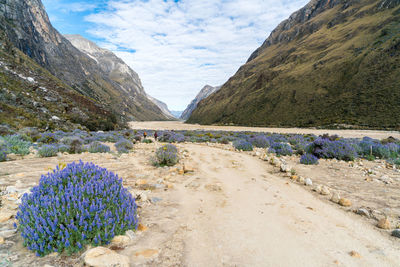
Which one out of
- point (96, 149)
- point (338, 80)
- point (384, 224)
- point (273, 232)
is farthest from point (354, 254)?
point (338, 80)

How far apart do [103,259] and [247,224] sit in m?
2.37

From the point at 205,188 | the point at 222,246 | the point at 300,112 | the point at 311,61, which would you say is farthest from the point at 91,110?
the point at 311,61

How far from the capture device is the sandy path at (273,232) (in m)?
2.52

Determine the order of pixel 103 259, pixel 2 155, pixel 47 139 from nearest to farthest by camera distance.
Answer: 1. pixel 103 259
2. pixel 2 155
3. pixel 47 139

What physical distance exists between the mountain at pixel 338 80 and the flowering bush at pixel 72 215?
5191 cm

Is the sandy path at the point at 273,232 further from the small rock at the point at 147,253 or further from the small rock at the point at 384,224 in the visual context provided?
the small rock at the point at 147,253

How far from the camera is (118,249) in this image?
260cm

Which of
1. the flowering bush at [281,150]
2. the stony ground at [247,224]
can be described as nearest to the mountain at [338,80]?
the flowering bush at [281,150]

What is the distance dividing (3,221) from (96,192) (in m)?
1.68

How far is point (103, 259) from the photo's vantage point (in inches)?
84.7

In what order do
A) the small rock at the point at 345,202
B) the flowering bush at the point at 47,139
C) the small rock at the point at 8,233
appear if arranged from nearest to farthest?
the small rock at the point at 8,233 → the small rock at the point at 345,202 → the flowering bush at the point at 47,139

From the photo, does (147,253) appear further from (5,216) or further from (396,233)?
(396,233)

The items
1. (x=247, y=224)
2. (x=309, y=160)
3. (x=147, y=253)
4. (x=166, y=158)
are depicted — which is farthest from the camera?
(x=309, y=160)

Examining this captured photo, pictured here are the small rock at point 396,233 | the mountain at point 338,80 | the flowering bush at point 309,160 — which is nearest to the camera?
the small rock at point 396,233
